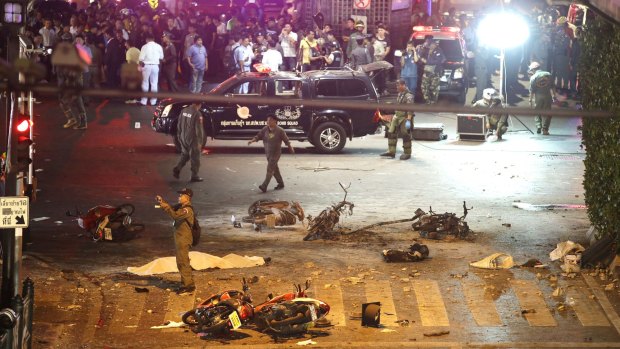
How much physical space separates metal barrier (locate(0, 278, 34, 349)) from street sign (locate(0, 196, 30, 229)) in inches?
29.7

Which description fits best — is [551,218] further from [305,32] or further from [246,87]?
[305,32]

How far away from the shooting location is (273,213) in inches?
861

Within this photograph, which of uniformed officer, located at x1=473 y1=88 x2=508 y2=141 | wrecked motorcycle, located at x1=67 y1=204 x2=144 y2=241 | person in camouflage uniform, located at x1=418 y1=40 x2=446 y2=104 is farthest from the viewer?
person in camouflage uniform, located at x1=418 y1=40 x2=446 y2=104

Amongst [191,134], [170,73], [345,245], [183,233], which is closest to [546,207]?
[345,245]

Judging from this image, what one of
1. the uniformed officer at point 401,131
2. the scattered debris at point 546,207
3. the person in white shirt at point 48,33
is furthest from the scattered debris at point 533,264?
the person in white shirt at point 48,33

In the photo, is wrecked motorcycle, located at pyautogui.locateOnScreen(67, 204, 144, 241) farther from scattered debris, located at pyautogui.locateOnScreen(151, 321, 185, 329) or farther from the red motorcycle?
the red motorcycle

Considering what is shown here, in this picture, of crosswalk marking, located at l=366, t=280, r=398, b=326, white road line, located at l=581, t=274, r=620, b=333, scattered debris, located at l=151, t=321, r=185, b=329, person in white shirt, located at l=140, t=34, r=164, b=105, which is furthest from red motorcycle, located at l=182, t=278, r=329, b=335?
person in white shirt, located at l=140, t=34, r=164, b=105

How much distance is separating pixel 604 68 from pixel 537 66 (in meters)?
15.8

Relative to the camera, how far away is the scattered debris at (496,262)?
19.0m

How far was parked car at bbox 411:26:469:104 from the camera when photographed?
124 ft

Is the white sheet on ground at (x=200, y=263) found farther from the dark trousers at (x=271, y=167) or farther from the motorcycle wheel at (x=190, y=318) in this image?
the dark trousers at (x=271, y=167)

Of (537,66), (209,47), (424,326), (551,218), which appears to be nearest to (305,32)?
(209,47)

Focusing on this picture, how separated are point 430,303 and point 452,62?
2157cm

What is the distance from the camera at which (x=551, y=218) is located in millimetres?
22656
